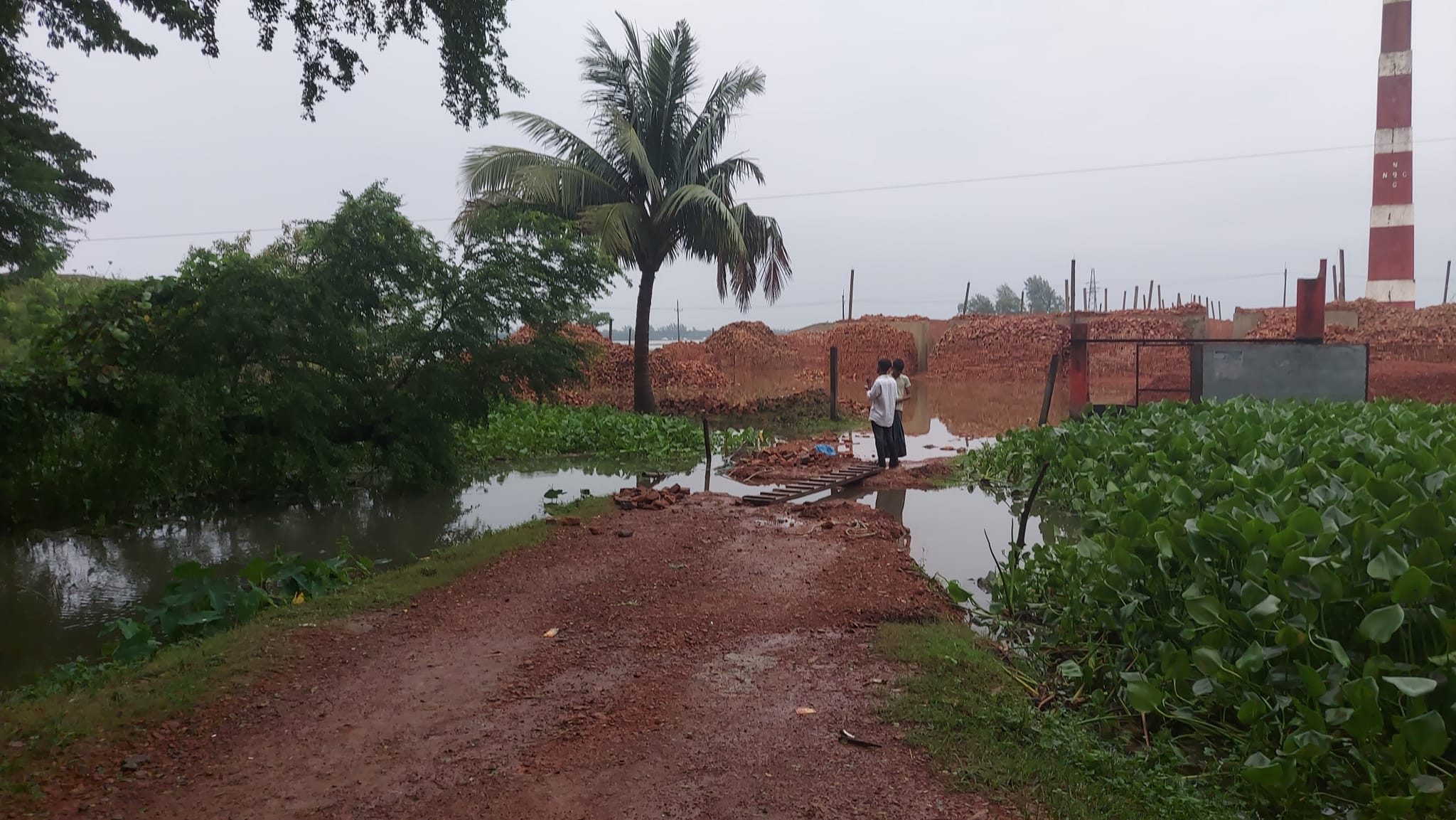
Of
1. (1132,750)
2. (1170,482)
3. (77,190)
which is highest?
(77,190)

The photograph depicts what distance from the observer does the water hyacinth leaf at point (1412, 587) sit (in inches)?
137

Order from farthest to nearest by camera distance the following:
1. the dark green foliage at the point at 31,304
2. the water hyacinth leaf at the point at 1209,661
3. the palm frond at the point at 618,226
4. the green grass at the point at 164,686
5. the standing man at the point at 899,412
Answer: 1. the palm frond at the point at 618,226
2. the dark green foliage at the point at 31,304
3. the standing man at the point at 899,412
4. the green grass at the point at 164,686
5. the water hyacinth leaf at the point at 1209,661

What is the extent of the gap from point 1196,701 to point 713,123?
15.4 m

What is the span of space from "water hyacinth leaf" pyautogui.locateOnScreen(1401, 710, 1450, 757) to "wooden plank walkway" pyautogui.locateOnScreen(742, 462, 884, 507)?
7275mm

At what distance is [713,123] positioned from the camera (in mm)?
17766

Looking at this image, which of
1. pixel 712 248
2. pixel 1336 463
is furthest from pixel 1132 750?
pixel 712 248

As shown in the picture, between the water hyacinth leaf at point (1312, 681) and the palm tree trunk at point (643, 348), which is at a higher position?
the palm tree trunk at point (643, 348)

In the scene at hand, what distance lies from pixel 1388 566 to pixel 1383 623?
297mm

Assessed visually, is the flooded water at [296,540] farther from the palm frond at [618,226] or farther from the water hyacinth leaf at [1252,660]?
the palm frond at [618,226]

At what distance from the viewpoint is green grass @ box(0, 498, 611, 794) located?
4.03 meters

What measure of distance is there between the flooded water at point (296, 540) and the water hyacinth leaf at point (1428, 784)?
13.2 feet

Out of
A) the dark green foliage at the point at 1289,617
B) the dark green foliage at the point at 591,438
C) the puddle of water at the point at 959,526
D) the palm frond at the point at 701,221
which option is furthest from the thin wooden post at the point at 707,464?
the dark green foliage at the point at 1289,617

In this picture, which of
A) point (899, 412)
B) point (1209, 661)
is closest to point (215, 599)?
point (1209, 661)

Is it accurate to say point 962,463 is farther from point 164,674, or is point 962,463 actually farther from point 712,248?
point 164,674
